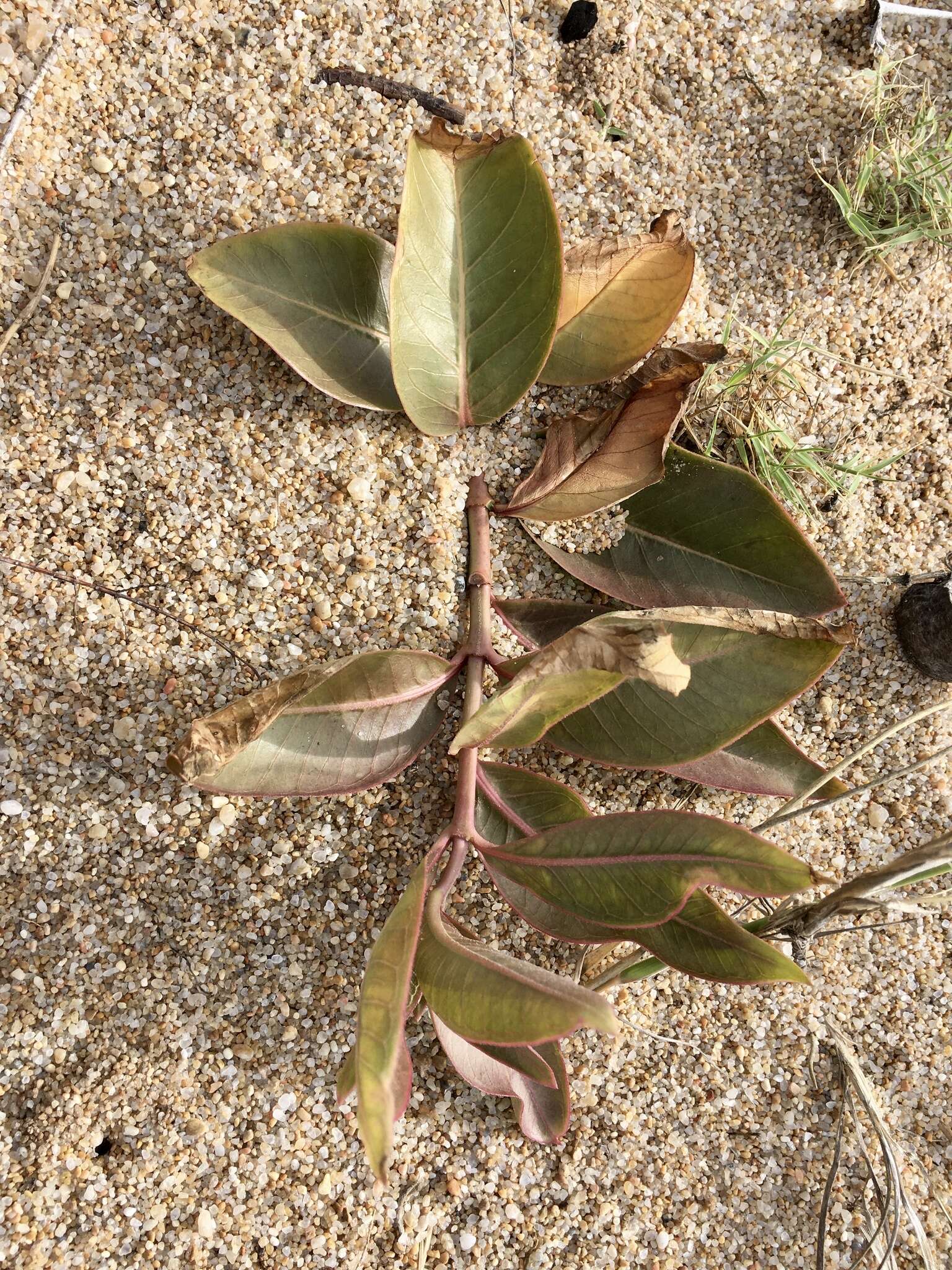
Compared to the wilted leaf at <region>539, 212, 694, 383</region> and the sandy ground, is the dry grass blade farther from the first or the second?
the wilted leaf at <region>539, 212, 694, 383</region>

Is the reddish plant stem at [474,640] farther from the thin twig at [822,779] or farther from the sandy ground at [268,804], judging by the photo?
the thin twig at [822,779]

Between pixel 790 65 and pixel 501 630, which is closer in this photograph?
pixel 501 630

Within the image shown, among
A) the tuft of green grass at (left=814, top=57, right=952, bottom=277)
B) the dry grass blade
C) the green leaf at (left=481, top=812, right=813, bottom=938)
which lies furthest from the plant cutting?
the tuft of green grass at (left=814, top=57, right=952, bottom=277)

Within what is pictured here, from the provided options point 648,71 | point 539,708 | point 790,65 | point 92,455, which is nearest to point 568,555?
point 539,708

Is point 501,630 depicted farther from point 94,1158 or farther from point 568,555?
point 94,1158

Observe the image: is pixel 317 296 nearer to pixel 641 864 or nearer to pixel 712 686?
pixel 712 686

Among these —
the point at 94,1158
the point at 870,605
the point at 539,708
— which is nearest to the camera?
the point at 539,708

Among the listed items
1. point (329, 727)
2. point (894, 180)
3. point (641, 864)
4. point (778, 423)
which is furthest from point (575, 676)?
point (894, 180)
